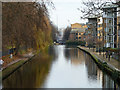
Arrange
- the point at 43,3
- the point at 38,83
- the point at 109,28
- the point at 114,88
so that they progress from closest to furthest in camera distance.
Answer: the point at 114,88 < the point at 38,83 < the point at 43,3 < the point at 109,28

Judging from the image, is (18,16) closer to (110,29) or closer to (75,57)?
(75,57)

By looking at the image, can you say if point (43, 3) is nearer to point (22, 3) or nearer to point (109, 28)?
point (22, 3)

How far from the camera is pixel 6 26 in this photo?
13219 mm

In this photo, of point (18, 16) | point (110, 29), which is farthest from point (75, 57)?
point (18, 16)

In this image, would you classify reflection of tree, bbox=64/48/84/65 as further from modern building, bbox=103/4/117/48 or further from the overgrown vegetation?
the overgrown vegetation

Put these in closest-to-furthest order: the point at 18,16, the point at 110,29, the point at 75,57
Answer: the point at 18,16 → the point at 75,57 → the point at 110,29

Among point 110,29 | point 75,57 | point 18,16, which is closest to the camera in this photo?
point 18,16

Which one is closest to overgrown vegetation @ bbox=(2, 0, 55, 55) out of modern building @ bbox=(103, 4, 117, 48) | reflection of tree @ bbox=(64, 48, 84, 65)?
reflection of tree @ bbox=(64, 48, 84, 65)

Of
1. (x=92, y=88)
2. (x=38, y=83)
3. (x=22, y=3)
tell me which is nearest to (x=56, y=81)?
(x=38, y=83)

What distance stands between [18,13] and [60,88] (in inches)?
224

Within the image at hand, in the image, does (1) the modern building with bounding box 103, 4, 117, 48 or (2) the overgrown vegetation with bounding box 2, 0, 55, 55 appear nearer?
(2) the overgrown vegetation with bounding box 2, 0, 55, 55

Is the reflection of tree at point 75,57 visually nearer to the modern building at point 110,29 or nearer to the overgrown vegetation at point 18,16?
the modern building at point 110,29

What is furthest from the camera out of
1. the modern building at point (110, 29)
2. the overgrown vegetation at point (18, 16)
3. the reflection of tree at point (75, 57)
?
the modern building at point (110, 29)

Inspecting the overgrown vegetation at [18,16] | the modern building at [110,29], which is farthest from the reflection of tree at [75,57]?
the overgrown vegetation at [18,16]
